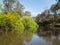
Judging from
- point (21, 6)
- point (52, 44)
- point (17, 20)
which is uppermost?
point (21, 6)

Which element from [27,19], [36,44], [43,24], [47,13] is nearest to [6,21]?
[27,19]

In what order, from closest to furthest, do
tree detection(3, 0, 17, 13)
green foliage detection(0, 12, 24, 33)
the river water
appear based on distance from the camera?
the river water < green foliage detection(0, 12, 24, 33) < tree detection(3, 0, 17, 13)

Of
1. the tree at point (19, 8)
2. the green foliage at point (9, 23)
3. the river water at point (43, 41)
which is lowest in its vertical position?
the river water at point (43, 41)

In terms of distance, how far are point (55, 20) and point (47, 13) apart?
1752cm

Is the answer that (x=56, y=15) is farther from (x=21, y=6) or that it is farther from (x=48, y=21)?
(x=21, y=6)

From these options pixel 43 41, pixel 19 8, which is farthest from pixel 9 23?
pixel 19 8

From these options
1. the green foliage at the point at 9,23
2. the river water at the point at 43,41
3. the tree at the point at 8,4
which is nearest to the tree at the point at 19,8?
the tree at the point at 8,4

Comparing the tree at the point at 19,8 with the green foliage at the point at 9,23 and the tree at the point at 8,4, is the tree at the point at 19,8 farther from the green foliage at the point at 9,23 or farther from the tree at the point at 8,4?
the green foliage at the point at 9,23

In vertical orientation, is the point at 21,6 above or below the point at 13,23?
above

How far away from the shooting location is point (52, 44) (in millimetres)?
17281

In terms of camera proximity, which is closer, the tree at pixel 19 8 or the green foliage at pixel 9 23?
the green foliage at pixel 9 23

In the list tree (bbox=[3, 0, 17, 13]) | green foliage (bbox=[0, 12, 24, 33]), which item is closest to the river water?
green foliage (bbox=[0, 12, 24, 33])

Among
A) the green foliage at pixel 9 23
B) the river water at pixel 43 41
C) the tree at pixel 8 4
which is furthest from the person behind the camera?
the tree at pixel 8 4

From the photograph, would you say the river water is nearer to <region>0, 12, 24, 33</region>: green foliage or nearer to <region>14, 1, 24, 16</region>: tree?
<region>0, 12, 24, 33</region>: green foliage
